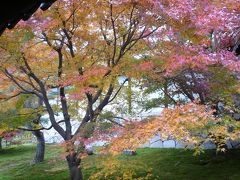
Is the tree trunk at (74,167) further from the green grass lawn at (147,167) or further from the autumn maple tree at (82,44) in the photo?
→ the green grass lawn at (147,167)

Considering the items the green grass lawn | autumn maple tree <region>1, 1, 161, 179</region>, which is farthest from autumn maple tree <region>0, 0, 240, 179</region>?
the green grass lawn

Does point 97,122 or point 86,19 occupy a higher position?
point 86,19

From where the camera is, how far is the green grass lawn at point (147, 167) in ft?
28.5

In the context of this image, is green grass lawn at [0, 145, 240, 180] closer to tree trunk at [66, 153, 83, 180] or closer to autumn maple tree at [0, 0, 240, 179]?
tree trunk at [66, 153, 83, 180]

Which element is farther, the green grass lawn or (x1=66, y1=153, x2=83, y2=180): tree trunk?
(x1=66, y1=153, x2=83, y2=180): tree trunk

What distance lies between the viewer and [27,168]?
555 inches

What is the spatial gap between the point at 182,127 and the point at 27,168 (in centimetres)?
961

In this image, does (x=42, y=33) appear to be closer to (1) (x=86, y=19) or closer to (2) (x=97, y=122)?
(1) (x=86, y=19)

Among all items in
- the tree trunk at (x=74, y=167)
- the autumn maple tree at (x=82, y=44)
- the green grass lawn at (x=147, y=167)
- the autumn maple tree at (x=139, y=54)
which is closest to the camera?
the autumn maple tree at (x=139, y=54)

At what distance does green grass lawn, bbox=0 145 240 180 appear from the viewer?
868 cm

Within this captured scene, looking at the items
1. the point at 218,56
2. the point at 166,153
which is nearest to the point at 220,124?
the point at 218,56

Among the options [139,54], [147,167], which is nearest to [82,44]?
[139,54]

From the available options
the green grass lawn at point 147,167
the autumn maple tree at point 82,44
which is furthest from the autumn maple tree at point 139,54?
the green grass lawn at point 147,167

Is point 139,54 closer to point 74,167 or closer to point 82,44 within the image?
point 82,44
